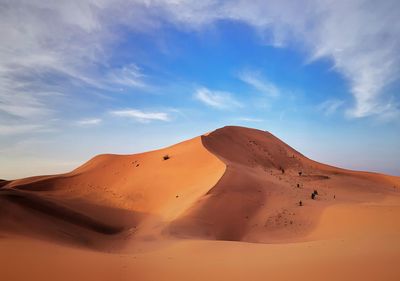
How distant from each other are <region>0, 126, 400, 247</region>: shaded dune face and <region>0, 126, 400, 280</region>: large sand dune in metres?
0.06

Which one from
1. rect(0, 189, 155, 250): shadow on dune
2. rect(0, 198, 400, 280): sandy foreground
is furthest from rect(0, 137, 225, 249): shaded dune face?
→ rect(0, 198, 400, 280): sandy foreground

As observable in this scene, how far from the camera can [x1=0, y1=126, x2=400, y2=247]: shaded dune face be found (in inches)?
414

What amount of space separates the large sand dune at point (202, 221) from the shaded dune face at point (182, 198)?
0.21ft

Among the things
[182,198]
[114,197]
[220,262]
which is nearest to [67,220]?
[182,198]

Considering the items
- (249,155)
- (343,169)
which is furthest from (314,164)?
(249,155)

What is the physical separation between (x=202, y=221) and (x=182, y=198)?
3.04m

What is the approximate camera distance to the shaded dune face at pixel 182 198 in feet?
34.5

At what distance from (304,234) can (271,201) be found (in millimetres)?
3249

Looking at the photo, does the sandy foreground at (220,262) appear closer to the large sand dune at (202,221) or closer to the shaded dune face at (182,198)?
the large sand dune at (202,221)

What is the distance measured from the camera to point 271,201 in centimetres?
1375

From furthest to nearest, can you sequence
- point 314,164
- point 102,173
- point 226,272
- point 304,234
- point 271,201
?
point 314,164 → point 102,173 → point 271,201 → point 304,234 → point 226,272

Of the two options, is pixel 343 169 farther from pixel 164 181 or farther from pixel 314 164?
pixel 164 181

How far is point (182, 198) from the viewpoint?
14383 mm

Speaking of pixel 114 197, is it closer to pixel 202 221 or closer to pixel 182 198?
pixel 182 198
